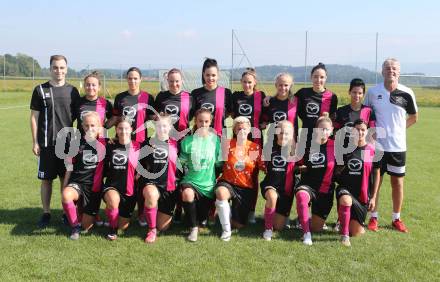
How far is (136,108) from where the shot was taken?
471cm

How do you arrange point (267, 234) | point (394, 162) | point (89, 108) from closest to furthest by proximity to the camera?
point (267, 234), point (89, 108), point (394, 162)

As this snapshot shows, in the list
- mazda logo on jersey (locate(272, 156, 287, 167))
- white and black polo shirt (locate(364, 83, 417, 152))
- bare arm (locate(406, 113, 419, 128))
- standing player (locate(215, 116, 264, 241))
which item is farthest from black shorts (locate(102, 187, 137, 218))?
bare arm (locate(406, 113, 419, 128))

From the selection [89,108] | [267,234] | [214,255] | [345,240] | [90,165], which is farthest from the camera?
[89,108]

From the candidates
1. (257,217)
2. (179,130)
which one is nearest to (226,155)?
(179,130)

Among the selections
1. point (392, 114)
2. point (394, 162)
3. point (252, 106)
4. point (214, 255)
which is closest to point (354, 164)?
point (394, 162)

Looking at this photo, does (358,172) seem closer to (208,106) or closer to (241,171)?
(241,171)

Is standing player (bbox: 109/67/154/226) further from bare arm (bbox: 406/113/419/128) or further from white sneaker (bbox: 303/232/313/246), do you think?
bare arm (bbox: 406/113/419/128)

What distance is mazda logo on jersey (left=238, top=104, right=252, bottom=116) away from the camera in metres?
4.89

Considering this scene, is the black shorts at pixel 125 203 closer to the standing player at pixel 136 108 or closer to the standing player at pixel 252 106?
the standing player at pixel 136 108

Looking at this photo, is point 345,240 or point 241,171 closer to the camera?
point 345,240

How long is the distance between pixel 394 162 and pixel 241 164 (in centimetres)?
169

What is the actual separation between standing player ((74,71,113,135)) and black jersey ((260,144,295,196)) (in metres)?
1.92

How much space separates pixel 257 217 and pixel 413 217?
188 cm

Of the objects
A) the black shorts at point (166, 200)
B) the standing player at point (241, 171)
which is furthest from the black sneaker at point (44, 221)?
the standing player at point (241, 171)
